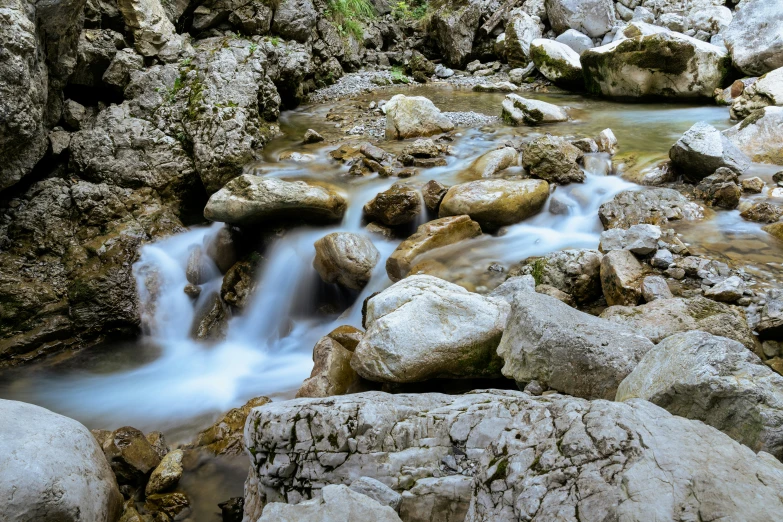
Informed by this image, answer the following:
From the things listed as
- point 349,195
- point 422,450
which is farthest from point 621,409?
point 349,195

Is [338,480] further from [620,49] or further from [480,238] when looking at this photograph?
[620,49]

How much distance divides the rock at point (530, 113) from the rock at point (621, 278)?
5.86 metres

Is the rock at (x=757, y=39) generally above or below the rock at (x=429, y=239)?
above

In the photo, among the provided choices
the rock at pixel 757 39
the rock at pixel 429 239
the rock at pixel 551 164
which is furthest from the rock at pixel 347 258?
the rock at pixel 757 39

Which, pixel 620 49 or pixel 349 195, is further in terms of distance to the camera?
pixel 620 49

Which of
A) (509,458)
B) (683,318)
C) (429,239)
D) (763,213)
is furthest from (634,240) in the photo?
(509,458)

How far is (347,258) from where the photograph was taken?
5727mm

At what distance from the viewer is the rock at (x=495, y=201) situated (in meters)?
6.01

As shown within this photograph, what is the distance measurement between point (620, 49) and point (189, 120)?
29.2ft

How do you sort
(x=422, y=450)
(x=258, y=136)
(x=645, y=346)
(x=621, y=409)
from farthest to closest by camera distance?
1. (x=258, y=136)
2. (x=645, y=346)
3. (x=422, y=450)
4. (x=621, y=409)

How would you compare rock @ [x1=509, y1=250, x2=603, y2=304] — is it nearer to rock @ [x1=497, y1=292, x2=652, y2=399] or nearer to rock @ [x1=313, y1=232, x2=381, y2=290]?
rock @ [x1=497, y1=292, x2=652, y2=399]

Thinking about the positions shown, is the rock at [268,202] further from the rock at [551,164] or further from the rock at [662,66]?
the rock at [662,66]

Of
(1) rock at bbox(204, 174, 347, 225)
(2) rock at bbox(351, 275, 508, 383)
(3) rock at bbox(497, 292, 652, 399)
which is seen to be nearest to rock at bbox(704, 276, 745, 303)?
(3) rock at bbox(497, 292, 652, 399)

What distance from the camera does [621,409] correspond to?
6.03 feet
